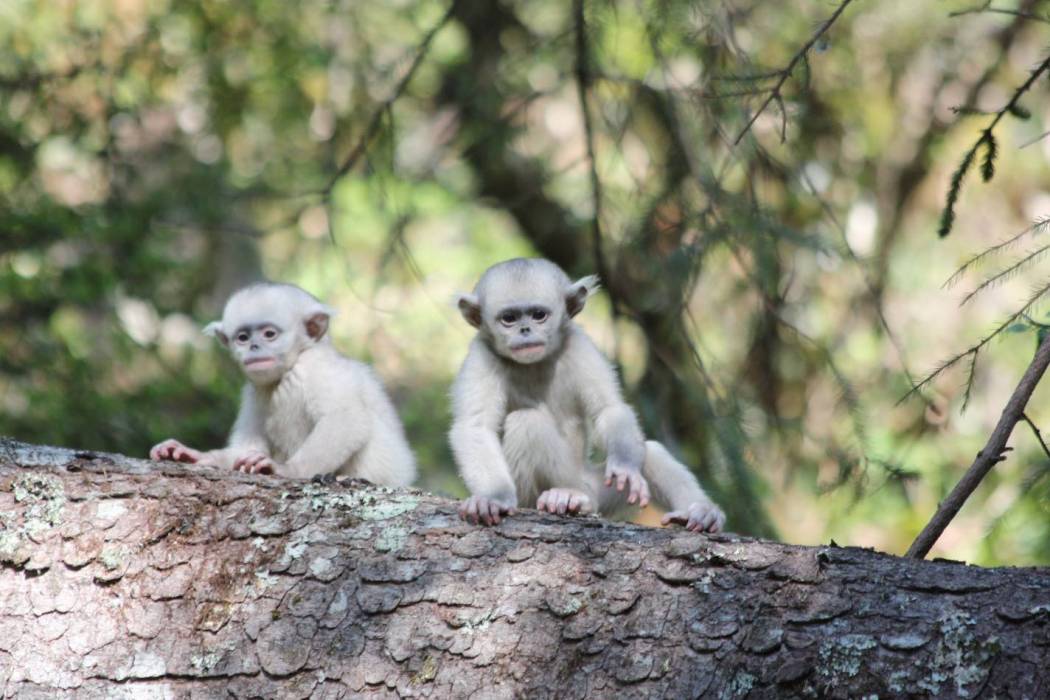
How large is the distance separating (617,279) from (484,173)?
3427 mm

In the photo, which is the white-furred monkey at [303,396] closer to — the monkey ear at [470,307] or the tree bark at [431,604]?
the monkey ear at [470,307]

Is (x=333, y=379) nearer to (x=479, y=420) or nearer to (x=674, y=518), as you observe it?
(x=479, y=420)

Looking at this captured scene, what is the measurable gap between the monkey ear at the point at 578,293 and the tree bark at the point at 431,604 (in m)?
1.77

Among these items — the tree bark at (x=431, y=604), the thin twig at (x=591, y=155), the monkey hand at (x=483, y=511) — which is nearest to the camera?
the tree bark at (x=431, y=604)

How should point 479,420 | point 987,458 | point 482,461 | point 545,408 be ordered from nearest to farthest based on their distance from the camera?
point 987,458 → point 482,461 → point 479,420 → point 545,408

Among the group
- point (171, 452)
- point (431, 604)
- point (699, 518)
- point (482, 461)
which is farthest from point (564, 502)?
point (171, 452)

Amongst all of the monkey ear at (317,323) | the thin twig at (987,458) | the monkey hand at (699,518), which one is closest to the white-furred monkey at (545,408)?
the monkey hand at (699,518)

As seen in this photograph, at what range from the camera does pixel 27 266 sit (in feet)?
28.6

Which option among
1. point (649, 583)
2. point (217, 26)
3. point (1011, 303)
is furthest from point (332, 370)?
point (1011, 303)

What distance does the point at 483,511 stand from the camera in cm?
393

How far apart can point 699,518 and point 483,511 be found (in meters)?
1.17

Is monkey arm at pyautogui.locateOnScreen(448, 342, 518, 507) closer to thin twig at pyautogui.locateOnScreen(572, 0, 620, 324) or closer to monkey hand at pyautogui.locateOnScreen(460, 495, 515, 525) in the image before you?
monkey hand at pyautogui.locateOnScreen(460, 495, 515, 525)

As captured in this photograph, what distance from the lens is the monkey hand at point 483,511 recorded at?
3914 millimetres

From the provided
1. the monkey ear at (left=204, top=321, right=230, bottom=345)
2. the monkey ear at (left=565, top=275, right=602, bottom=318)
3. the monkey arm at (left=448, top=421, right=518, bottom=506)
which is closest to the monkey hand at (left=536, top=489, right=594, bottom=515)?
the monkey arm at (left=448, top=421, right=518, bottom=506)
